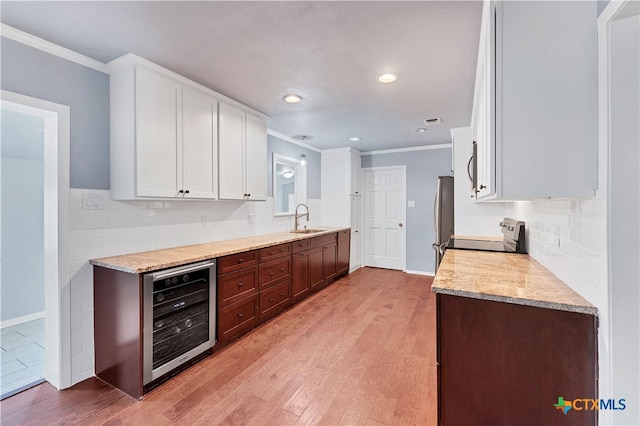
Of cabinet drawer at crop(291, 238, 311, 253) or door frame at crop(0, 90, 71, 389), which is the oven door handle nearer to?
door frame at crop(0, 90, 71, 389)

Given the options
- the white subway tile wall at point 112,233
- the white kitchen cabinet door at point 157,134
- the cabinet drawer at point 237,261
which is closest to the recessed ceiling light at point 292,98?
the white kitchen cabinet door at point 157,134

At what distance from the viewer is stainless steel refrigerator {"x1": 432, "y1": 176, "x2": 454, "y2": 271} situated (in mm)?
4008

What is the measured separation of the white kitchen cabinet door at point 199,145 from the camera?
2.52 meters

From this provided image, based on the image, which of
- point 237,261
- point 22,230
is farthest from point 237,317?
point 22,230

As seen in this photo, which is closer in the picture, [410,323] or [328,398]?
[328,398]

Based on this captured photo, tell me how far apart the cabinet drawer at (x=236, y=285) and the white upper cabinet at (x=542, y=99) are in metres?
2.16

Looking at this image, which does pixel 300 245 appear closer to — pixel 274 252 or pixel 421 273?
pixel 274 252

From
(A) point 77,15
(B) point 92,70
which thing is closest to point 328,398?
(A) point 77,15

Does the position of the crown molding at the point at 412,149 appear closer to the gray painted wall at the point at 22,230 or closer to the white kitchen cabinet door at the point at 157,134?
the white kitchen cabinet door at the point at 157,134

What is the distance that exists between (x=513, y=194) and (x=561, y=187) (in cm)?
16

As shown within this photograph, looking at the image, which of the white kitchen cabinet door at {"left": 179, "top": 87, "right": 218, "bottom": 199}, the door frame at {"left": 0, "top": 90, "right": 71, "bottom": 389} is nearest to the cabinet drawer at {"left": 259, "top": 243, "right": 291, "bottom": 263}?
the white kitchen cabinet door at {"left": 179, "top": 87, "right": 218, "bottom": 199}

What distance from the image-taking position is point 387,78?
246 cm

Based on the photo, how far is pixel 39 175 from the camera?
11.4 feet

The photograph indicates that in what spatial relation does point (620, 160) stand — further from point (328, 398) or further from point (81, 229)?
point (81, 229)
